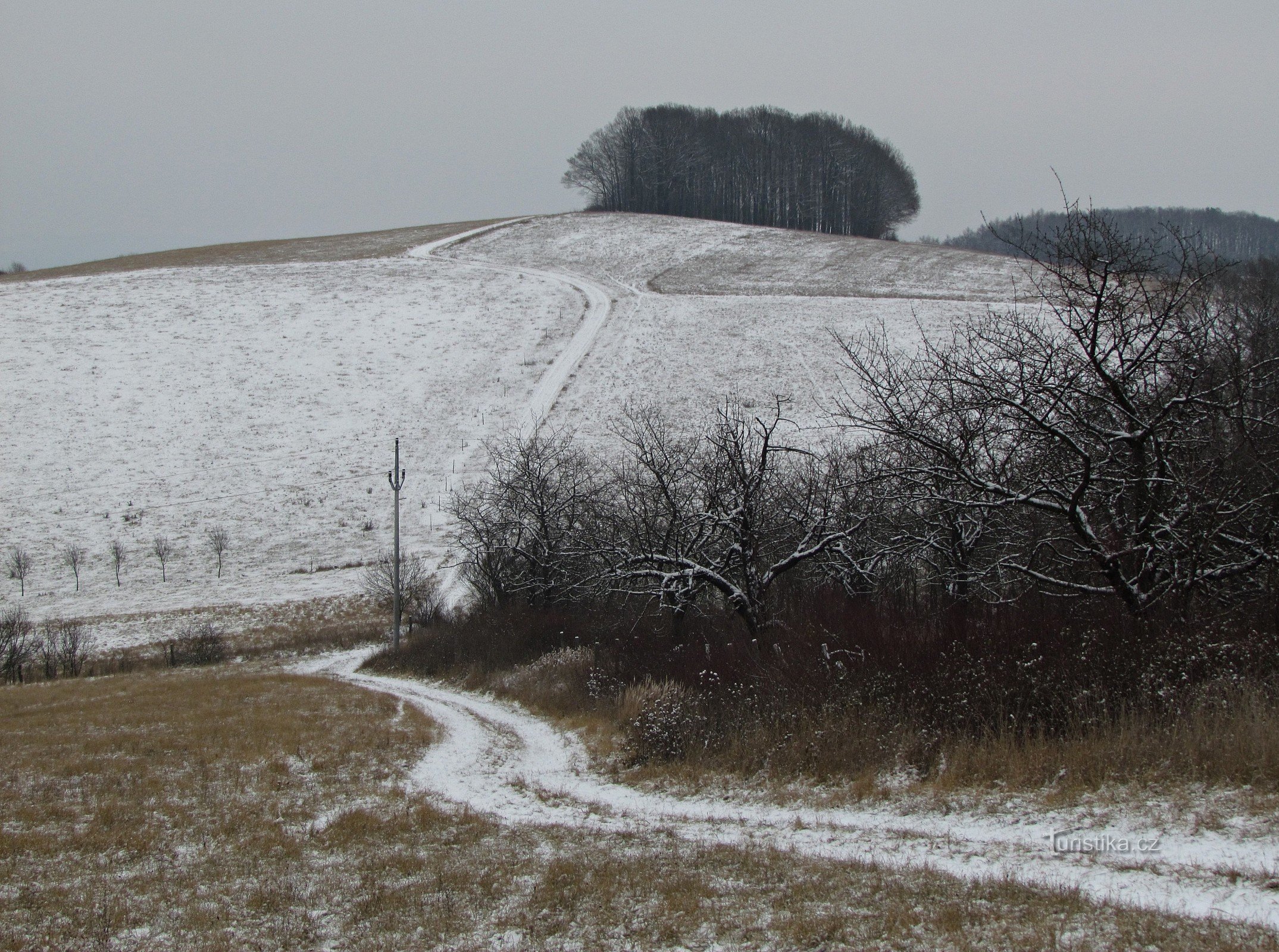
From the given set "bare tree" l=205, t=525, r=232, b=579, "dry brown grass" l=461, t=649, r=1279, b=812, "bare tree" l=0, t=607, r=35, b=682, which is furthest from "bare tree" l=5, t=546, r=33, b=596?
"dry brown grass" l=461, t=649, r=1279, b=812

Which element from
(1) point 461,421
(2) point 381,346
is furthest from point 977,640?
(2) point 381,346

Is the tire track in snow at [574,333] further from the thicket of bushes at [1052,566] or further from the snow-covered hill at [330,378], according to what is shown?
the thicket of bushes at [1052,566]

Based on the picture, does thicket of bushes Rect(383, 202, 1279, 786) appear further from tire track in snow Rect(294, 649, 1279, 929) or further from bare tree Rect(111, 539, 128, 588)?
bare tree Rect(111, 539, 128, 588)

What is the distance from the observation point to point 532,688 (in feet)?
63.0

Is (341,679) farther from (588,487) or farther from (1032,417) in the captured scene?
(1032,417)

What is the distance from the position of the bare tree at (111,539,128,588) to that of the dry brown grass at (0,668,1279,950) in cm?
3087

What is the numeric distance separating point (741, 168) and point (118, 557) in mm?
89143

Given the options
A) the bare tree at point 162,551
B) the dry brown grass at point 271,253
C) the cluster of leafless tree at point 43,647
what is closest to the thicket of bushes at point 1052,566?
the cluster of leafless tree at point 43,647

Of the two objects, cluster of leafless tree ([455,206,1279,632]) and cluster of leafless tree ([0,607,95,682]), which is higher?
cluster of leafless tree ([455,206,1279,632])

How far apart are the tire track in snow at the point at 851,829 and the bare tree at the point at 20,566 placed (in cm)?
3339

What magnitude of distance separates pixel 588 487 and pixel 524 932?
2197 centimetres

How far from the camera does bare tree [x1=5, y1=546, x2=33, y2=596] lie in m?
38.5

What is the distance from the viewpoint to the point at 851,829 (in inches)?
316

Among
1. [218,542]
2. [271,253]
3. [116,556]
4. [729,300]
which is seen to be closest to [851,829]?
[218,542]
